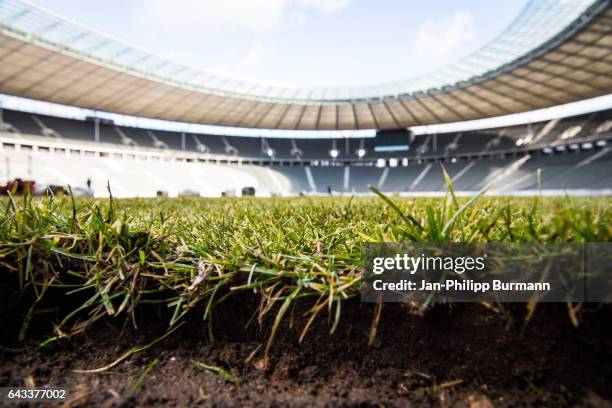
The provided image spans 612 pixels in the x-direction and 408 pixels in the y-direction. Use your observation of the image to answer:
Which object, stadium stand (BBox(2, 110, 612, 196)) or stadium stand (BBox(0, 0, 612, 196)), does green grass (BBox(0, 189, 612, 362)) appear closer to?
stadium stand (BBox(0, 0, 612, 196))

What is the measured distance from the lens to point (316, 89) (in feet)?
115

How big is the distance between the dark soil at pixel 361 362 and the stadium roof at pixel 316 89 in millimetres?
25486

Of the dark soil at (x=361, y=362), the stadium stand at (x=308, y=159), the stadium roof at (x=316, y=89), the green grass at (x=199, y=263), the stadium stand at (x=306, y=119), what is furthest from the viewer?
the stadium stand at (x=308, y=159)

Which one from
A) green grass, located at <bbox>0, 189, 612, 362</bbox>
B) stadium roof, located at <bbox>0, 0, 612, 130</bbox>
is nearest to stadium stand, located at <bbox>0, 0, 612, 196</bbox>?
stadium roof, located at <bbox>0, 0, 612, 130</bbox>

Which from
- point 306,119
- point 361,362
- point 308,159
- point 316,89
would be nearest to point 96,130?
point 306,119

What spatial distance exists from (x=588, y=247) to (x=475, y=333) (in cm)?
31

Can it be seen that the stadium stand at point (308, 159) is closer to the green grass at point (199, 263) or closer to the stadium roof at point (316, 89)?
the stadium roof at point (316, 89)

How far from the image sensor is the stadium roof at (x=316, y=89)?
20500 millimetres

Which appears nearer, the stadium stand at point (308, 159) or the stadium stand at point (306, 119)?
the stadium stand at point (306, 119)

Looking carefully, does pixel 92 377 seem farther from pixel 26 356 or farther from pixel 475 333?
pixel 475 333

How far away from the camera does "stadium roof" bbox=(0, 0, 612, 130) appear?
20500 mm

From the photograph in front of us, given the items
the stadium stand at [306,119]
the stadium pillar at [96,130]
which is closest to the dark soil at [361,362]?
the stadium stand at [306,119]

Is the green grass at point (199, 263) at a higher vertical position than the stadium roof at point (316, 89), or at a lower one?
lower

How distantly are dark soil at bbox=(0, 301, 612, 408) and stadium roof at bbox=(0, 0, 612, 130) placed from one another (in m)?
25.5
